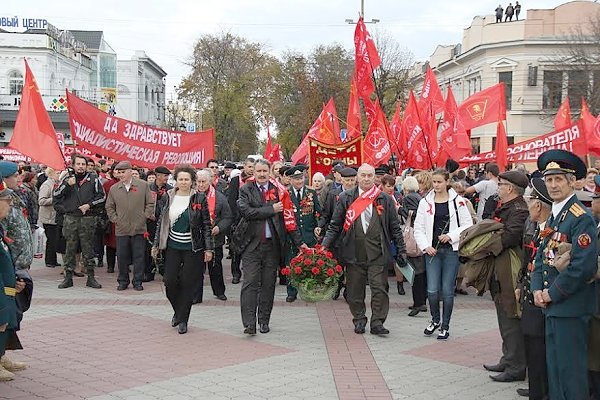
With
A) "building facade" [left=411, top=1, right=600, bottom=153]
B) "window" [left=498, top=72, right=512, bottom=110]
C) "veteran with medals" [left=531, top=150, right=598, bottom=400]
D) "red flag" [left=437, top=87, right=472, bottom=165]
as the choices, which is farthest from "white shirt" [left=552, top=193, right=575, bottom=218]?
"window" [left=498, top=72, right=512, bottom=110]

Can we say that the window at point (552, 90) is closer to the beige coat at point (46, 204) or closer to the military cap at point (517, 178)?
the beige coat at point (46, 204)

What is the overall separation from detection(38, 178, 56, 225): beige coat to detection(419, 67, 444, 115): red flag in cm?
843

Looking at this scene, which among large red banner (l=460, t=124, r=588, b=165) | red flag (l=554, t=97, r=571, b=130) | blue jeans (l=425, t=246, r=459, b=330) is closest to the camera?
blue jeans (l=425, t=246, r=459, b=330)

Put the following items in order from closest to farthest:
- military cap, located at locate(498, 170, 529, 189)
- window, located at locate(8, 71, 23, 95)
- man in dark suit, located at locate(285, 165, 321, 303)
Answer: military cap, located at locate(498, 170, 529, 189) → man in dark suit, located at locate(285, 165, 321, 303) → window, located at locate(8, 71, 23, 95)

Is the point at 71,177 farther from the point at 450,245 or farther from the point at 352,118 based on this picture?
the point at 352,118

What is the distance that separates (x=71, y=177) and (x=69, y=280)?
1.67 meters

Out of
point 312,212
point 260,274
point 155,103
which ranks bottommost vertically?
point 260,274

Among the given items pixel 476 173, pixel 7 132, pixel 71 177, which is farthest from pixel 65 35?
pixel 71 177

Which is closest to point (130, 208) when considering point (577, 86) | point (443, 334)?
point (443, 334)

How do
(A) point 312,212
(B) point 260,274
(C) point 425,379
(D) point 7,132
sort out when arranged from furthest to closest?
(D) point 7,132, (A) point 312,212, (B) point 260,274, (C) point 425,379

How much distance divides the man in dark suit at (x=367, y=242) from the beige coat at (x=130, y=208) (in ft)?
13.2

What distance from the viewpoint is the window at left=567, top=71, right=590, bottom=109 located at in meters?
41.1

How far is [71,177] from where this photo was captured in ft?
38.0

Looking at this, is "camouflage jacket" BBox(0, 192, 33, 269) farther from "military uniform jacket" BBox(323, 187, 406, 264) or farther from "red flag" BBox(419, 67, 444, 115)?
"red flag" BBox(419, 67, 444, 115)
